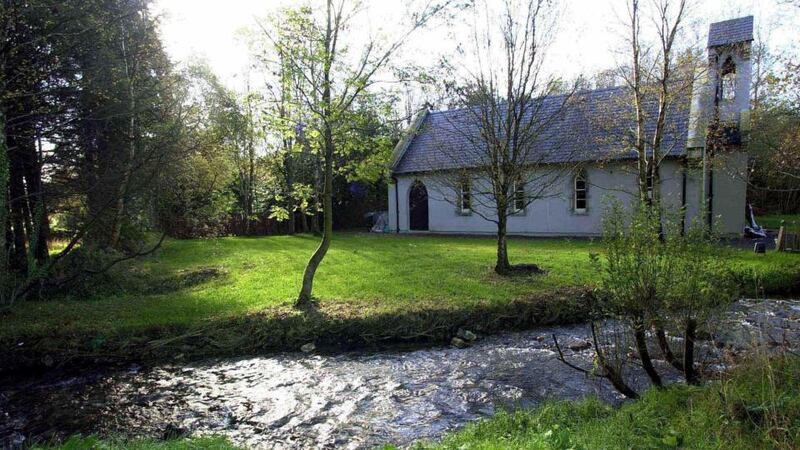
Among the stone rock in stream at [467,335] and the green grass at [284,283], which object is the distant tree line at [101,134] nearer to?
the green grass at [284,283]

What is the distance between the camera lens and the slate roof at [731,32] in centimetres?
1748

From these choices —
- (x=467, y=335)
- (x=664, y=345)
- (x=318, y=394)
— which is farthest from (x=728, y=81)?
(x=318, y=394)

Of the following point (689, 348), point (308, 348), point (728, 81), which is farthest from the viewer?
point (728, 81)

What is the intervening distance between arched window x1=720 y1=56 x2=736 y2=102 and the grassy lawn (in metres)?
7.32

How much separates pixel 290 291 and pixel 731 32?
63.9 ft

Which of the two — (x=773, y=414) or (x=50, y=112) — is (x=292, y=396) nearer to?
(x=773, y=414)

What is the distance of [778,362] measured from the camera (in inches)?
184

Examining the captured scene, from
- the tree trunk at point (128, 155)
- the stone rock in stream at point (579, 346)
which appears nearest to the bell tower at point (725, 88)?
the stone rock in stream at point (579, 346)

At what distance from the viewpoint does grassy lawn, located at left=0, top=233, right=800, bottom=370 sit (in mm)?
9078

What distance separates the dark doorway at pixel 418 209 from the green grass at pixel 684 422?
22.7 m

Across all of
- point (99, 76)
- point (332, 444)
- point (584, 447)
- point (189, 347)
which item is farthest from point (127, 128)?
point (584, 447)

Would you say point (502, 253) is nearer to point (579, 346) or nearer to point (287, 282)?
point (579, 346)

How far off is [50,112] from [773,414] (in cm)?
1353

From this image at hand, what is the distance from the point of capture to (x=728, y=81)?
59.8 feet
